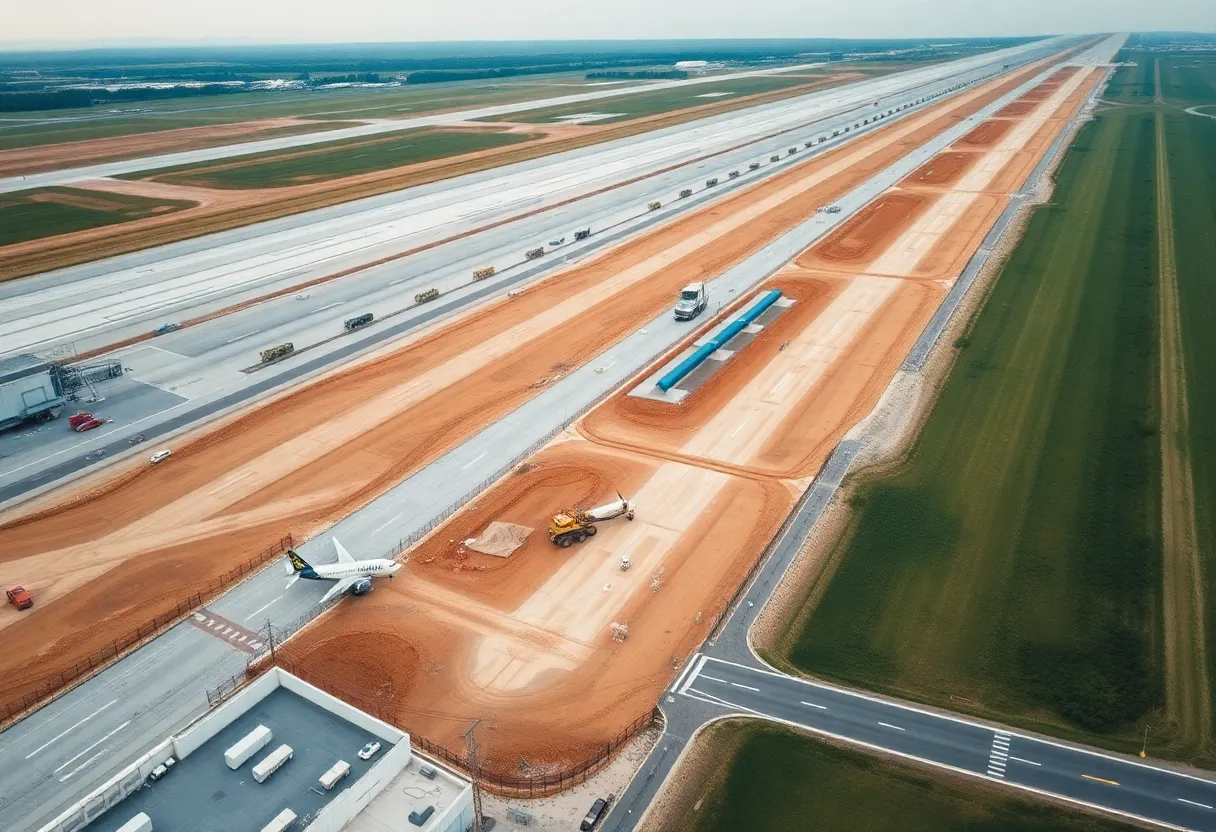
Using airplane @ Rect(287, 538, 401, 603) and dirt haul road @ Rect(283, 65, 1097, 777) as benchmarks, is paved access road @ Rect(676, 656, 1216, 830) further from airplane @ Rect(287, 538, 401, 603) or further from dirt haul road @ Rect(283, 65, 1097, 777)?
airplane @ Rect(287, 538, 401, 603)

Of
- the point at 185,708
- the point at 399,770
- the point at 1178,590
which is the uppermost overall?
the point at 399,770

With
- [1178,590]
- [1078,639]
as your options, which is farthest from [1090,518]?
[1078,639]

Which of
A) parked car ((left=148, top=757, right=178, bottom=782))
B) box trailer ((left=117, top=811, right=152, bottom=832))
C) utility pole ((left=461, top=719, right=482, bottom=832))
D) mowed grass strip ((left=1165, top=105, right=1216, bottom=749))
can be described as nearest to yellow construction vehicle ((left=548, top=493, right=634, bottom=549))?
utility pole ((left=461, top=719, right=482, bottom=832))

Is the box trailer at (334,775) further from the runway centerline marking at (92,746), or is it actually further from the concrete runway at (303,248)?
the concrete runway at (303,248)

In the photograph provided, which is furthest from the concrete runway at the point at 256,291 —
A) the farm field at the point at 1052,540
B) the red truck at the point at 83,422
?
the farm field at the point at 1052,540

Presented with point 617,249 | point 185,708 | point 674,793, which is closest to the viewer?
point 674,793

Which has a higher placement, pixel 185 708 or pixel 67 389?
pixel 67 389

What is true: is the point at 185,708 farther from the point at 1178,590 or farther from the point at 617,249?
the point at 617,249
